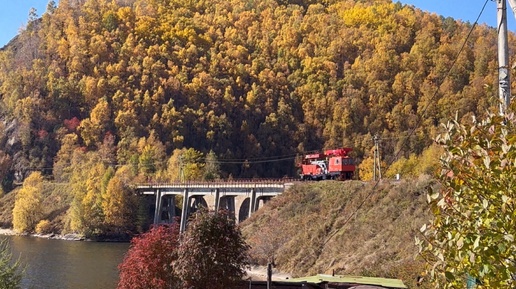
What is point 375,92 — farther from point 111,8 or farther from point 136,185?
point 111,8

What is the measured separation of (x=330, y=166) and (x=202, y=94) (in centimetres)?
7164

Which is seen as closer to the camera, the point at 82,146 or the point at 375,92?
the point at 82,146

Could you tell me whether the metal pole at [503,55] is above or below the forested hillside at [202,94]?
below

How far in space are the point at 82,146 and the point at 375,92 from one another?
224ft

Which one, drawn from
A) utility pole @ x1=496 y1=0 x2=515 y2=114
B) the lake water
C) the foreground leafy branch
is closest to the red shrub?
utility pole @ x1=496 y1=0 x2=515 y2=114

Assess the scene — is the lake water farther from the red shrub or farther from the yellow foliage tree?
the red shrub

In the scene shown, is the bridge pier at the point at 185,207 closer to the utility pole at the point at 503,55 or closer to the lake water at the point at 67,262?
the lake water at the point at 67,262

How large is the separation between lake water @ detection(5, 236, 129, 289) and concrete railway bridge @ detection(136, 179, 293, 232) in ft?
35.6

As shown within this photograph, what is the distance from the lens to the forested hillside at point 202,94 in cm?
11694

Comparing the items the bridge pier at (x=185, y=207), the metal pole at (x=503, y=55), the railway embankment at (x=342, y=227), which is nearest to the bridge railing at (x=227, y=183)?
the bridge pier at (x=185, y=207)

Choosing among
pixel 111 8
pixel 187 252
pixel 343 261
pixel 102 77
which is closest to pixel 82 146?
pixel 102 77

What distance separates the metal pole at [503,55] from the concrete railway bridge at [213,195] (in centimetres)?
5676

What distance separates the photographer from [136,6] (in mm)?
179875

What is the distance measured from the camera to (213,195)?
286 feet
